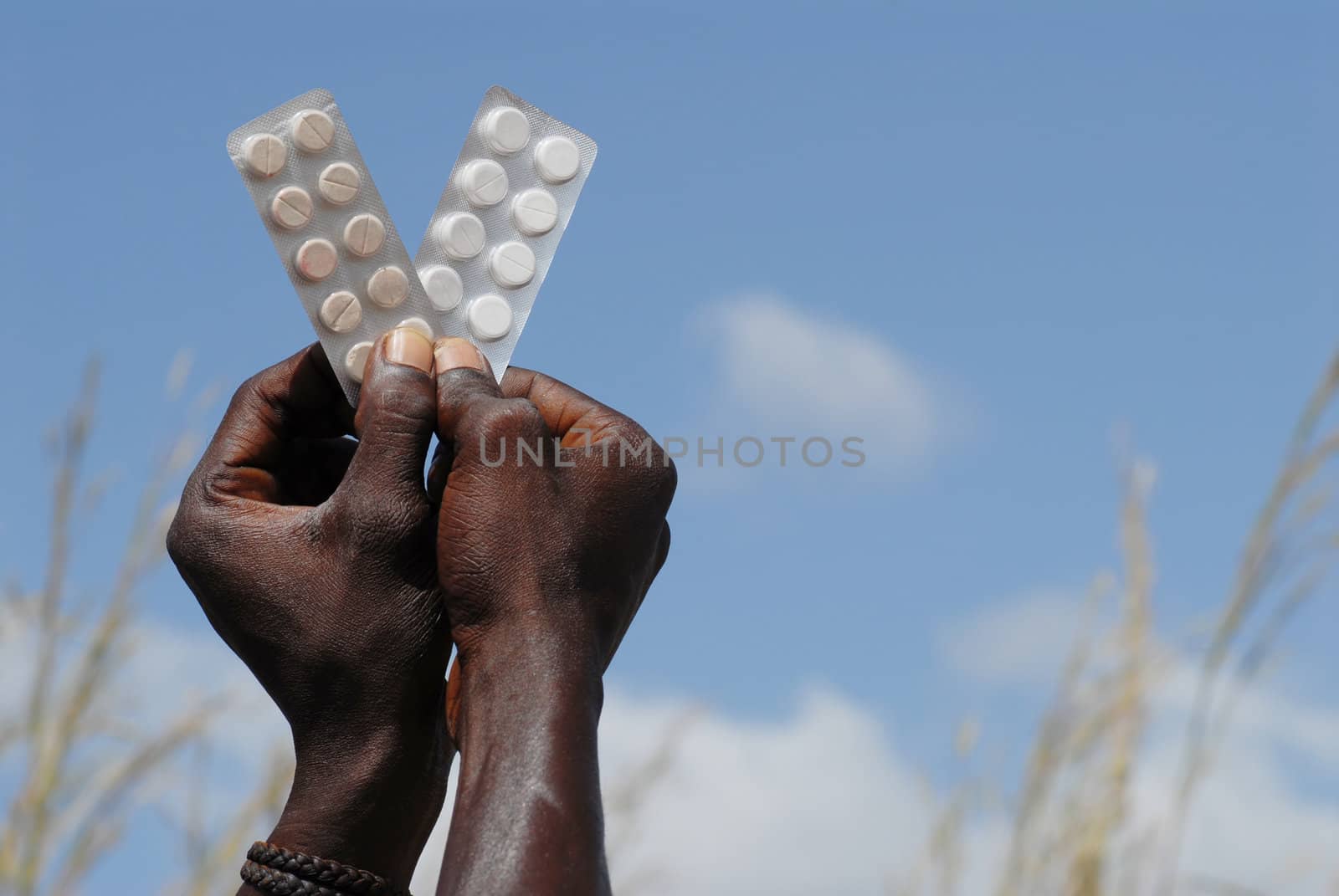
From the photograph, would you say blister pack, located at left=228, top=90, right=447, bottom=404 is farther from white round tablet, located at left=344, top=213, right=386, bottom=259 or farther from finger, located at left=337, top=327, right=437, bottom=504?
finger, located at left=337, top=327, right=437, bottom=504

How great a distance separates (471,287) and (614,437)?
1.75ft

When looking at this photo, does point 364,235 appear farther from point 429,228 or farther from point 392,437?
point 392,437

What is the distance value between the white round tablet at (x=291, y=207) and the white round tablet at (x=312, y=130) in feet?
0.19

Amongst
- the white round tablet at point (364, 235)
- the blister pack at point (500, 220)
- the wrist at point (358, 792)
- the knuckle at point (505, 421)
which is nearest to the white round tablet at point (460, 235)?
the blister pack at point (500, 220)

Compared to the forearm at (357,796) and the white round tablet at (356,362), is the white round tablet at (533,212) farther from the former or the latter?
the forearm at (357,796)

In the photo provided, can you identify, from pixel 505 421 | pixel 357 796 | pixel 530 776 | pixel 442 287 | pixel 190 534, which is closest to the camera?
pixel 530 776

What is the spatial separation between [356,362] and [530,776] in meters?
0.76

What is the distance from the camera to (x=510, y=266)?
2.00 metres

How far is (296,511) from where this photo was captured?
5.34 feet

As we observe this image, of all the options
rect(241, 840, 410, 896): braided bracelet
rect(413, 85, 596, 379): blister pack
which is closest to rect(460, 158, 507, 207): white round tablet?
rect(413, 85, 596, 379): blister pack

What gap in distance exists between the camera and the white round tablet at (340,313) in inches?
73.0

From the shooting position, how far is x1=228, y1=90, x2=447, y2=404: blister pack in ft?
6.01

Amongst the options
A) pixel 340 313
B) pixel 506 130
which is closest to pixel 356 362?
pixel 340 313

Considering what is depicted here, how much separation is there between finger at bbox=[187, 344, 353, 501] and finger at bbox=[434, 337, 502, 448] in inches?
10.1
